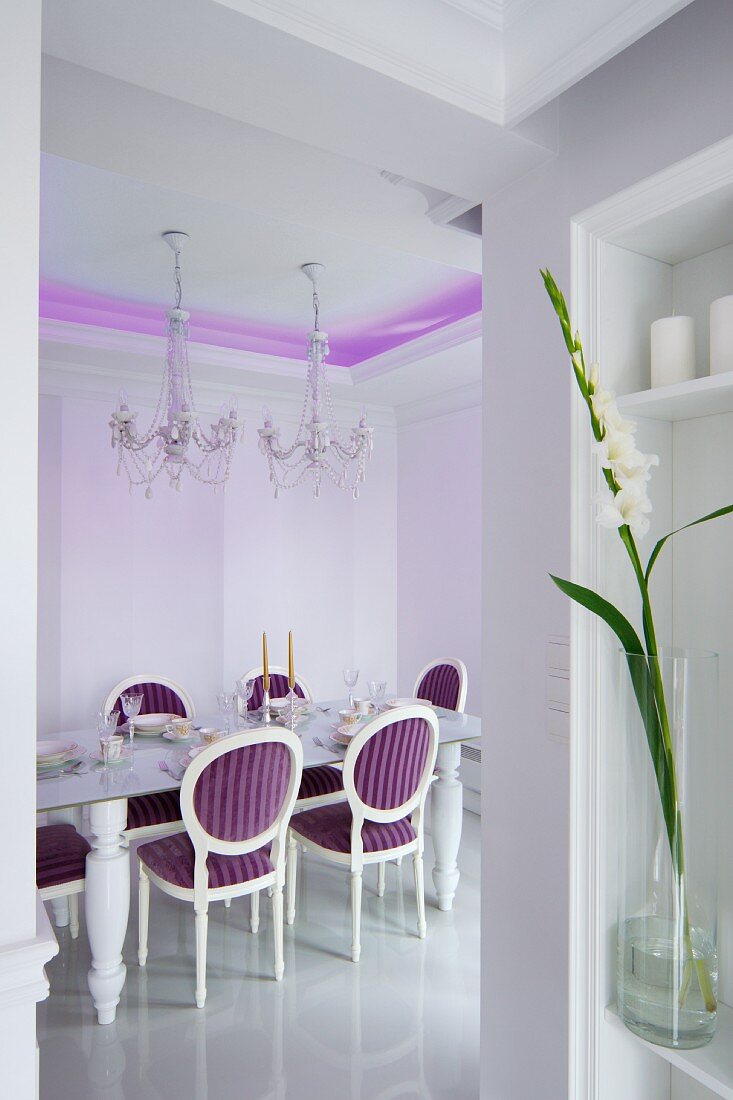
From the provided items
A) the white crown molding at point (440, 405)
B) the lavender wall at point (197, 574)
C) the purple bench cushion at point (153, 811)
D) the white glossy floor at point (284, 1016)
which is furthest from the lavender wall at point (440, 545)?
the purple bench cushion at point (153, 811)

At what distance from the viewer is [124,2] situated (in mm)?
1147

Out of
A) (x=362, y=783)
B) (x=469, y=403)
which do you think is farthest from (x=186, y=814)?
(x=469, y=403)

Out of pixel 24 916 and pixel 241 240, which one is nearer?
pixel 24 916

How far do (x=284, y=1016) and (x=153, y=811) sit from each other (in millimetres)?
906

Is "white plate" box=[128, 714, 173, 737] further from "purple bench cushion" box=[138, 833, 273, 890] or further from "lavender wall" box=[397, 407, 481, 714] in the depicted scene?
"lavender wall" box=[397, 407, 481, 714]

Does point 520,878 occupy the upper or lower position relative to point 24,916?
lower

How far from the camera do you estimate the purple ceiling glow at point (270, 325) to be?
3643 millimetres

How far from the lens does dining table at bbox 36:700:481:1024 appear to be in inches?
93.4

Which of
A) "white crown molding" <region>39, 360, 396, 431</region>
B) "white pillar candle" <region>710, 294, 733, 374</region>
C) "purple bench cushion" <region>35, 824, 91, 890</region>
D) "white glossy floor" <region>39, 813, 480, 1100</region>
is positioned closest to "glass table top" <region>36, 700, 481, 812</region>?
"purple bench cushion" <region>35, 824, 91, 890</region>

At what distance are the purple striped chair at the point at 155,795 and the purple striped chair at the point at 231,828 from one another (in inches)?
7.8

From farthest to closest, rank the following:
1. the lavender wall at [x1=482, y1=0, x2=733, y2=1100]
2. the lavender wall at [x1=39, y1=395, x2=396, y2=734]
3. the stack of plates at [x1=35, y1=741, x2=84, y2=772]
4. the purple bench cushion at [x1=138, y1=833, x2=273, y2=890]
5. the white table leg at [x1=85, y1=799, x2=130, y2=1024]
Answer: the lavender wall at [x1=39, y1=395, x2=396, y2=734]
the stack of plates at [x1=35, y1=741, x2=84, y2=772]
the purple bench cushion at [x1=138, y1=833, x2=273, y2=890]
the white table leg at [x1=85, y1=799, x2=130, y2=1024]
the lavender wall at [x1=482, y1=0, x2=733, y2=1100]

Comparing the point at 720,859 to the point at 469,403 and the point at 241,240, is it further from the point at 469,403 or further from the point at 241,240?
the point at 469,403

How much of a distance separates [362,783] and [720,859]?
1.55m

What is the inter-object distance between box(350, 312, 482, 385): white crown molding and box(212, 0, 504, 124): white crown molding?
6.61 feet
